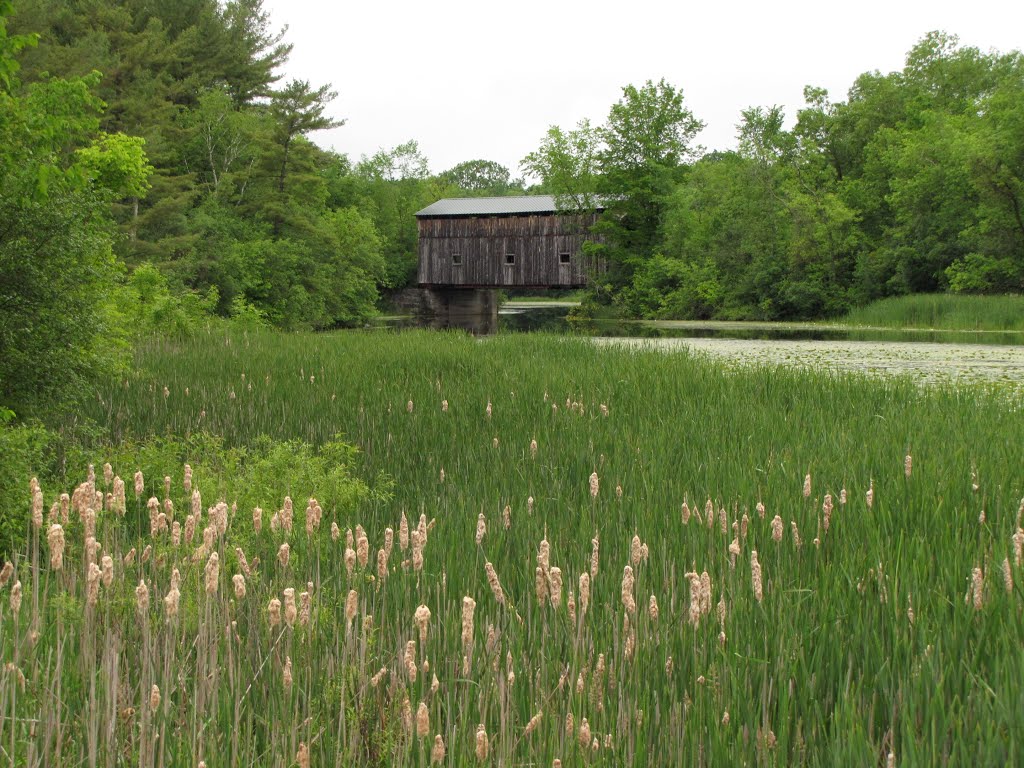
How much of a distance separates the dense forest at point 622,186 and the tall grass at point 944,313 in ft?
6.33

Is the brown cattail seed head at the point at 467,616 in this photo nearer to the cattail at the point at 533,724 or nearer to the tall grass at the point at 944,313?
the cattail at the point at 533,724

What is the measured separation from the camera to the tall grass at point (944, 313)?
29438 millimetres

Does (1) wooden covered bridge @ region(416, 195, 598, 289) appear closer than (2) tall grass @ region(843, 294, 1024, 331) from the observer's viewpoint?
No

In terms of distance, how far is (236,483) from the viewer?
564 centimetres

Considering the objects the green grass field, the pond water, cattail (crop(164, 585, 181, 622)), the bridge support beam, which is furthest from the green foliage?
the bridge support beam

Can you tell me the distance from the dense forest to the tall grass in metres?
1.93

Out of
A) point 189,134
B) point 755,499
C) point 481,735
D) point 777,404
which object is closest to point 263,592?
point 481,735

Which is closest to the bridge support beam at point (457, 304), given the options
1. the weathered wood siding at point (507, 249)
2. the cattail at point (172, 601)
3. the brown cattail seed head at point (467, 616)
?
the weathered wood siding at point (507, 249)

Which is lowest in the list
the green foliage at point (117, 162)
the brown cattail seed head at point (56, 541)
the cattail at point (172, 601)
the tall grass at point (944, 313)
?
the cattail at point (172, 601)

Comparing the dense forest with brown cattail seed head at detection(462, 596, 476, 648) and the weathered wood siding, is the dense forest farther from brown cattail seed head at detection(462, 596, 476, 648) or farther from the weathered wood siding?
brown cattail seed head at detection(462, 596, 476, 648)

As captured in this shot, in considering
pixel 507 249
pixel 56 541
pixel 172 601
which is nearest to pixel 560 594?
pixel 172 601

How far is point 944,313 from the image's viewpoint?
3189 centimetres

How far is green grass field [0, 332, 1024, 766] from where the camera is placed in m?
2.26

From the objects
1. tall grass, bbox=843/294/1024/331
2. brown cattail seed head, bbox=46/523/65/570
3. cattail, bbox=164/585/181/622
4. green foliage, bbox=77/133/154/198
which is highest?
green foliage, bbox=77/133/154/198
